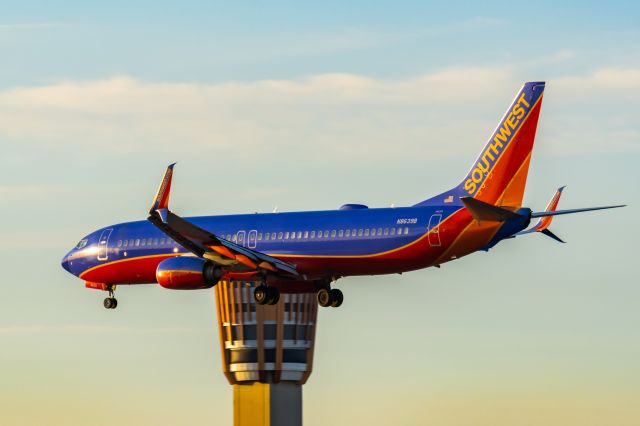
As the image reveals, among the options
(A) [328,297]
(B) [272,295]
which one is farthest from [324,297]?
(B) [272,295]

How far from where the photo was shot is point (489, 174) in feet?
238

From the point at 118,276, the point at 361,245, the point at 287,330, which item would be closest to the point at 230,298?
the point at 287,330

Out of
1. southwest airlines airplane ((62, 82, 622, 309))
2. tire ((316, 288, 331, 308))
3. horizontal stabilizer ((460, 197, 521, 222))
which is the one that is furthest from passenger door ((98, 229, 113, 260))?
horizontal stabilizer ((460, 197, 521, 222))

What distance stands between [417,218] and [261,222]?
407 inches

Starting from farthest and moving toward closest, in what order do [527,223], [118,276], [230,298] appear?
[230,298]
[118,276]
[527,223]

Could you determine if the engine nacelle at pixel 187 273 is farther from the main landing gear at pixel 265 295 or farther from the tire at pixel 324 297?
the tire at pixel 324 297

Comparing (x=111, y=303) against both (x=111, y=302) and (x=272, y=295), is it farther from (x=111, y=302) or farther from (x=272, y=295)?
(x=272, y=295)

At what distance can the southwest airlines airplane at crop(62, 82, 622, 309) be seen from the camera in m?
71.1

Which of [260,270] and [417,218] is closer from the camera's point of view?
[417,218]

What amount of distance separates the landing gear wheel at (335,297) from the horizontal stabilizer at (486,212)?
41.5 ft

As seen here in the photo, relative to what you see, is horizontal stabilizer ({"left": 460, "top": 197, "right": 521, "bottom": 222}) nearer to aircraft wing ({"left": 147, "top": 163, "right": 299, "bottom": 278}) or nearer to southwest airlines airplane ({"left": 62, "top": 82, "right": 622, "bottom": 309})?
southwest airlines airplane ({"left": 62, "top": 82, "right": 622, "bottom": 309})

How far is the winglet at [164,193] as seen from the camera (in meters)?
73.1

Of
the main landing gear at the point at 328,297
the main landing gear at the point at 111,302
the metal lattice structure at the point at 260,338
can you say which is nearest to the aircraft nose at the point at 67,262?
the main landing gear at the point at 111,302

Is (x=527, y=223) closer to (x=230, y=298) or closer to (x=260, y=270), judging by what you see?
(x=260, y=270)
